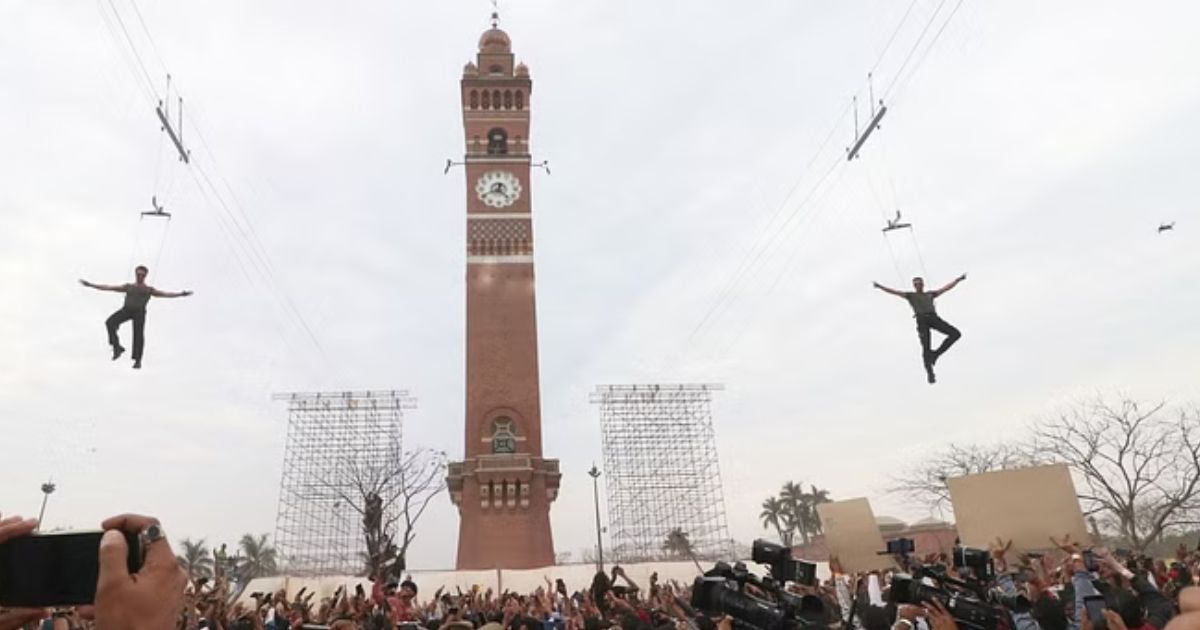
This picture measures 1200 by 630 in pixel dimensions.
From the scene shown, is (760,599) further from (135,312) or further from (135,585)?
(135,312)

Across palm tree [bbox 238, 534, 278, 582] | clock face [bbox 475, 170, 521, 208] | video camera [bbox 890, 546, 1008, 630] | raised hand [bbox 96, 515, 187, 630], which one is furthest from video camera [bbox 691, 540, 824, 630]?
palm tree [bbox 238, 534, 278, 582]

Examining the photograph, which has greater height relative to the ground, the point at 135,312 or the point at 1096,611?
the point at 135,312

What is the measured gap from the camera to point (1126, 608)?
508 cm

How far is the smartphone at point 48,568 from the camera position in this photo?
6.68ft

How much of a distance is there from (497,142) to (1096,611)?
142ft

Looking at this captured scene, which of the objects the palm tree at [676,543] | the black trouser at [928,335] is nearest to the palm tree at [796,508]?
the palm tree at [676,543]

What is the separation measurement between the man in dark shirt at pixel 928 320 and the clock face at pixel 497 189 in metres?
31.9

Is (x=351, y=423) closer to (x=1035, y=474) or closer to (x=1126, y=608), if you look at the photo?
(x=1035, y=474)

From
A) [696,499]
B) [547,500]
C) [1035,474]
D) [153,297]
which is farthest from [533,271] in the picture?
[1035,474]

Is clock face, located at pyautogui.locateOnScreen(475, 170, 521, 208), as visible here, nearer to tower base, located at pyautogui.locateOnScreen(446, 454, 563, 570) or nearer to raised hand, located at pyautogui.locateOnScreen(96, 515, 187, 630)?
tower base, located at pyautogui.locateOnScreen(446, 454, 563, 570)

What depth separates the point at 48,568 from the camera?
2045mm

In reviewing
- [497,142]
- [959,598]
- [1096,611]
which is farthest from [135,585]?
[497,142]

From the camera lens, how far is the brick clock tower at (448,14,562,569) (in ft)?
127

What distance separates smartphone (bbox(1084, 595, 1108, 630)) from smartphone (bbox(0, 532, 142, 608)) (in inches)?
206
